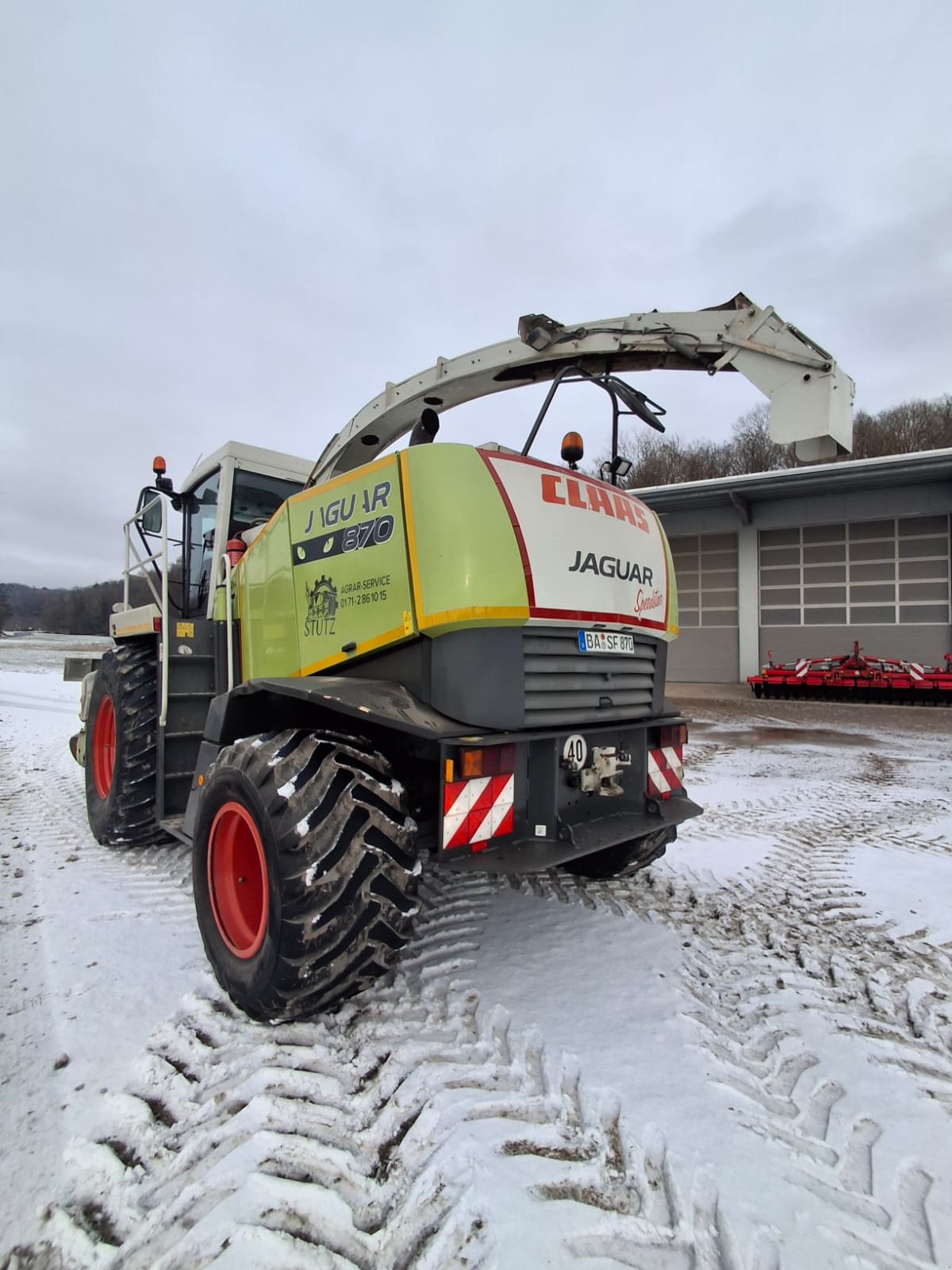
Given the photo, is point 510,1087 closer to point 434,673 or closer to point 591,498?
point 434,673

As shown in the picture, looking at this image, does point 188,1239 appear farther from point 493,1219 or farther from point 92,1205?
point 493,1219

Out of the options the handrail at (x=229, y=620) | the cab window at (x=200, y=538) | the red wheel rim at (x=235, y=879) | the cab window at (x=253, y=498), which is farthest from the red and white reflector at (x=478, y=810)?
the cab window at (x=200, y=538)

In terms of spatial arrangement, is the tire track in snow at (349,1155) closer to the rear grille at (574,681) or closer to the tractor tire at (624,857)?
the rear grille at (574,681)

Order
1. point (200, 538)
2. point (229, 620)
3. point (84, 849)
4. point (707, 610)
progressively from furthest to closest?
point (707, 610) < point (200, 538) < point (84, 849) < point (229, 620)

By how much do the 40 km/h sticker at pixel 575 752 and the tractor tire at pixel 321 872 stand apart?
81 cm

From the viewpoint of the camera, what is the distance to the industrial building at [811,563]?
54.5ft

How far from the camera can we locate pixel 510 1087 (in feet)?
7.20

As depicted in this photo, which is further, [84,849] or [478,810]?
[84,849]

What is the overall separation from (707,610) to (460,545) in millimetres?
18440

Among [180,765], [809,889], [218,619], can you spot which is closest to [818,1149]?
[809,889]

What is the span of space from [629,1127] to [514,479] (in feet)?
7.60

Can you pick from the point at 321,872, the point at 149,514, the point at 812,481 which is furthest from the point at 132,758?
the point at 812,481

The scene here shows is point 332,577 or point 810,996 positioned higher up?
point 332,577

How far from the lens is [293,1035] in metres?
2.46
